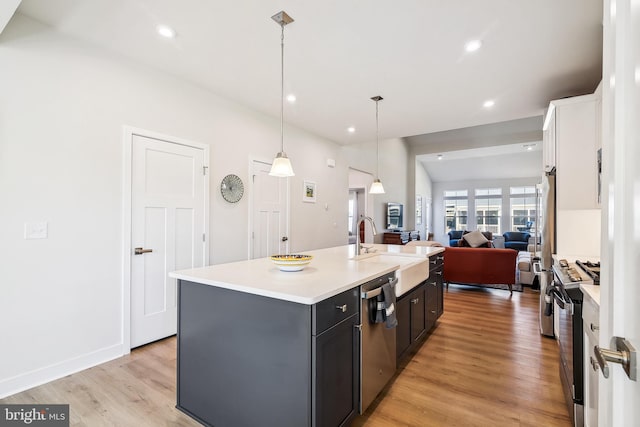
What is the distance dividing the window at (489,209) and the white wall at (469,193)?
14 cm

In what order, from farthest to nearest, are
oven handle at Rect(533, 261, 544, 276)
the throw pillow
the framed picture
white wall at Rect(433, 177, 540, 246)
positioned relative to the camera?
white wall at Rect(433, 177, 540, 246), the throw pillow, the framed picture, oven handle at Rect(533, 261, 544, 276)

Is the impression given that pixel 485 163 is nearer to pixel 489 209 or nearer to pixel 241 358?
pixel 489 209

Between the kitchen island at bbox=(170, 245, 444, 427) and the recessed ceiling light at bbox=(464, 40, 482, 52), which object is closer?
the kitchen island at bbox=(170, 245, 444, 427)

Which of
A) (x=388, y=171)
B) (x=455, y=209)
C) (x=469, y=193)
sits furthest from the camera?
(x=455, y=209)

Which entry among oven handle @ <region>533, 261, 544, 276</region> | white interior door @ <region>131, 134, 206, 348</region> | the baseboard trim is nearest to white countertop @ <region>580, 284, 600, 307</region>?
oven handle @ <region>533, 261, 544, 276</region>

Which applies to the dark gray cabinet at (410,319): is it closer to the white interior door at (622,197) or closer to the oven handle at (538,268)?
the oven handle at (538,268)

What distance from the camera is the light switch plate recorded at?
7.39 feet

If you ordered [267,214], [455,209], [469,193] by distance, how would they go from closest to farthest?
[267,214]
[469,193]
[455,209]

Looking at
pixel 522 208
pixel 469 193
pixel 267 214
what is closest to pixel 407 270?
pixel 267 214

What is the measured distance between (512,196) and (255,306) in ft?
39.6

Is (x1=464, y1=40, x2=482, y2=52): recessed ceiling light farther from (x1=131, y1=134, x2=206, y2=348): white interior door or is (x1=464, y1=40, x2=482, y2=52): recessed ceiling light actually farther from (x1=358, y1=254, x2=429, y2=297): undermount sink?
(x1=131, y1=134, x2=206, y2=348): white interior door

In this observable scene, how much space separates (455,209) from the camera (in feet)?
40.0

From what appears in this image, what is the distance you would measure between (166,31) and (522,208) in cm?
1219

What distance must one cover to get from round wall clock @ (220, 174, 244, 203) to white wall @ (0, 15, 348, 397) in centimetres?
78
